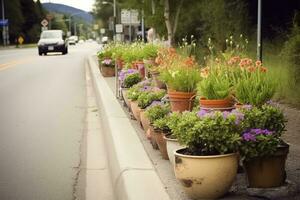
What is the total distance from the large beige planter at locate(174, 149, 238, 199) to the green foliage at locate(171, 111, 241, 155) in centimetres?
12

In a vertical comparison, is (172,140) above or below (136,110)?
above

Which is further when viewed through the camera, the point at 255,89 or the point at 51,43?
the point at 51,43

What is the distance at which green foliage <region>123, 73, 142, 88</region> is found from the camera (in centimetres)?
1127

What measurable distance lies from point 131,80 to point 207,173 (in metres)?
6.79

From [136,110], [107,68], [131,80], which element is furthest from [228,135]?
[107,68]

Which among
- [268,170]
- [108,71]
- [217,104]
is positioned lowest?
[108,71]

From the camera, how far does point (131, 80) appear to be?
11.3 m

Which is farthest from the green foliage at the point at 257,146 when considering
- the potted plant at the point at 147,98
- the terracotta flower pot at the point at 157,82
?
the terracotta flower pot at the point at 157,82

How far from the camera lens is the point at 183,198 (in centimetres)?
488

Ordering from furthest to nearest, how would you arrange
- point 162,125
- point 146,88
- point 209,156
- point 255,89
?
point 146,88 < point 162,125 < point 255,89 < point 209,156

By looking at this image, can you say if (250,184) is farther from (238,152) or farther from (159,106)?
(159,106)

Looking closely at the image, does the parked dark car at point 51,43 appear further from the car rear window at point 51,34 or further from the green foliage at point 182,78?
the green foliage at point 182,78

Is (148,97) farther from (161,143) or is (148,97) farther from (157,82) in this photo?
(161,143)

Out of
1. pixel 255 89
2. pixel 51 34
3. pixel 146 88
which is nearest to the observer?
pixel 255 89
